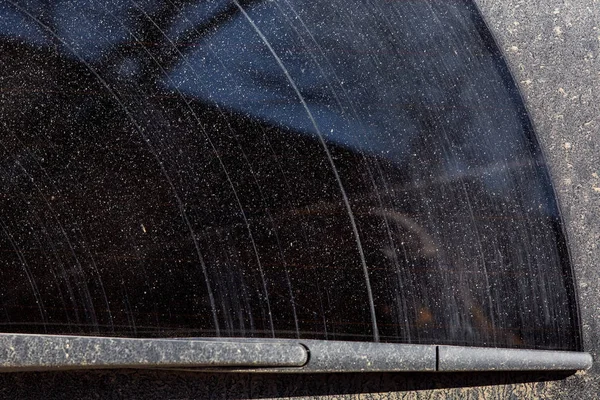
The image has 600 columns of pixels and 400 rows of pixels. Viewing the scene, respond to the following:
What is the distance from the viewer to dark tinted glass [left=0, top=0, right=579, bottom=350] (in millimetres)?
1252

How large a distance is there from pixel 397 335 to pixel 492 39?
679 millimetres

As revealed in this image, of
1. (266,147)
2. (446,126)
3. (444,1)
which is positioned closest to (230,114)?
(266,147)

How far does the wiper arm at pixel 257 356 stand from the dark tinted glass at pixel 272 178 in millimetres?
35

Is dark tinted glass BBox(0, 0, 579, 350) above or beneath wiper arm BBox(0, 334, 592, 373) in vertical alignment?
above

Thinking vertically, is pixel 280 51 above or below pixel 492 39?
below

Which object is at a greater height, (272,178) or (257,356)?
(272,178)

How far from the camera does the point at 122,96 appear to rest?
1312mm

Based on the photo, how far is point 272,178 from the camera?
142cm

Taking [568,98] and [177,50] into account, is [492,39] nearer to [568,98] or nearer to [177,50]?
[568,98]

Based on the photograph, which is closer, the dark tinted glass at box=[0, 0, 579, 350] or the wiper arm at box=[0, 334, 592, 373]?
the wiper arm at box=[0, 334, 592, 373]

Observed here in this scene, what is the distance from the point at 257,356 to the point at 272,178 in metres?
0.31

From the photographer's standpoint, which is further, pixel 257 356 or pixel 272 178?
pixel 272 178

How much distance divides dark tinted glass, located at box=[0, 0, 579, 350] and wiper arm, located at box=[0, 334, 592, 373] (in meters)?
0.04

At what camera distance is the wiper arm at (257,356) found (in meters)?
1.15
